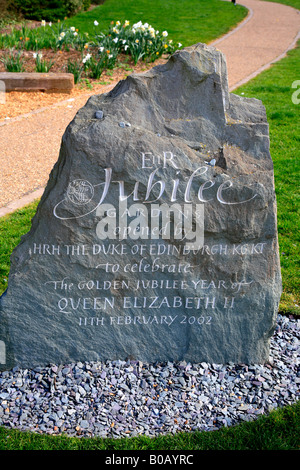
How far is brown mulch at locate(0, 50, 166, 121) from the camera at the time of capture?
9387mm

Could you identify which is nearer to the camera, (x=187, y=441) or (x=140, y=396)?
(x=187, y=441)

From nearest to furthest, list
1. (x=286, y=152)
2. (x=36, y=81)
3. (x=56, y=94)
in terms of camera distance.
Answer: (x=286, y=152) < (x=36, y=81) < (x=56, y=94)

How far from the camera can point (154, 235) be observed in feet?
11.4

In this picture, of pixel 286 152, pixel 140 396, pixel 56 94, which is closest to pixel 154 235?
pixel 140 396

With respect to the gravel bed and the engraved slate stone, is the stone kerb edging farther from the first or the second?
the gravel bed

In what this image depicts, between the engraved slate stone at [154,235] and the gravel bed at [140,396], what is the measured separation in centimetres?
13

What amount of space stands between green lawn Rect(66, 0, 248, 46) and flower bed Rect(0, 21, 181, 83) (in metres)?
2.70

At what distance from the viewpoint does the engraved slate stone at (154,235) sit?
11.1 ft

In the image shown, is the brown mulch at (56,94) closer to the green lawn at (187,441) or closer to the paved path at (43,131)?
the paved path at (43,131)

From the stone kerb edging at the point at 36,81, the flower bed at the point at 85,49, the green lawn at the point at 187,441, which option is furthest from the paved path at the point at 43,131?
the green lawn at the point at 187,441

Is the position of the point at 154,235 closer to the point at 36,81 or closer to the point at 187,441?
the point at 187,441

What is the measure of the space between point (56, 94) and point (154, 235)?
7.41 m

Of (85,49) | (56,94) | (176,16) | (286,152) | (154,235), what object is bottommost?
(286,152)

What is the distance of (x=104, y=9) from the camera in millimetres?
19922
